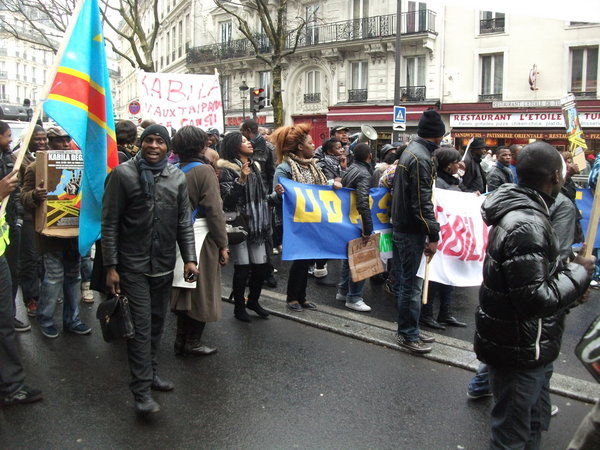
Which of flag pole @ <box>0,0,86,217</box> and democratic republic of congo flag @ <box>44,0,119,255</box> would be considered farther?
democratic republic of congo flag @ <box>44,0,119,255</box>

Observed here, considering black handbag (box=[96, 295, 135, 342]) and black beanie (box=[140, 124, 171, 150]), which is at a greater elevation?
black beanie (box=[140, 124, 171, 150])

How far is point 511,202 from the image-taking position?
101 inches

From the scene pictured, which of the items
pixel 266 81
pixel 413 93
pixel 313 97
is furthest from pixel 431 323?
pixel 266 81

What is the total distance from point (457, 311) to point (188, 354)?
302cm

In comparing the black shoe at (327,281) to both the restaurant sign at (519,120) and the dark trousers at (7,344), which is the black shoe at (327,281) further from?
the restaurant sign at (519,120)

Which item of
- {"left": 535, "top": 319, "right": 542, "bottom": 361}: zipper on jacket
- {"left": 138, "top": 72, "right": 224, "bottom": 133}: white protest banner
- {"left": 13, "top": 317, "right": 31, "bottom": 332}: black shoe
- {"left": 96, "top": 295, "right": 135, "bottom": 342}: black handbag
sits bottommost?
{"left": 13, "top": 317, "right": 31, "bottom": 332}: black shoe

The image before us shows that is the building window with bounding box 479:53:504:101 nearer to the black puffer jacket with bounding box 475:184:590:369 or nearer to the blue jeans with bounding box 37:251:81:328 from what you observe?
the blue jeans with bounding box 37:251:81:328

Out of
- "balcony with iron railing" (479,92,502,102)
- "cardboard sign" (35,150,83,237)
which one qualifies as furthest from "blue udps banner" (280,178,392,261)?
"balcony with iron railing" (479,92,502,102)

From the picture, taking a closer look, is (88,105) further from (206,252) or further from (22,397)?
(22,397)

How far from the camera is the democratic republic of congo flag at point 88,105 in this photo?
372 cm

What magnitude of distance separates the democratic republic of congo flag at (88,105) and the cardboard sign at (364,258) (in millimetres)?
2744

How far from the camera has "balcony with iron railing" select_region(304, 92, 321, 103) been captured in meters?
29.8

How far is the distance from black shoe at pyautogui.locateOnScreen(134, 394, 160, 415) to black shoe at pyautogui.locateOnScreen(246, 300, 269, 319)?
2.07 m

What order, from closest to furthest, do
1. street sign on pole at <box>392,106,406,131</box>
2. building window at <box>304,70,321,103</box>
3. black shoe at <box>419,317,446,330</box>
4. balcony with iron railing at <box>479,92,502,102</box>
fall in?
black shoe at <box>419,317,446,330</box> → street sign on pole at <box>392,106,406,131</box> → balcony with iron railing at <box>479,92,502,102</box> → building window at <box>304,70,321,103</box>
